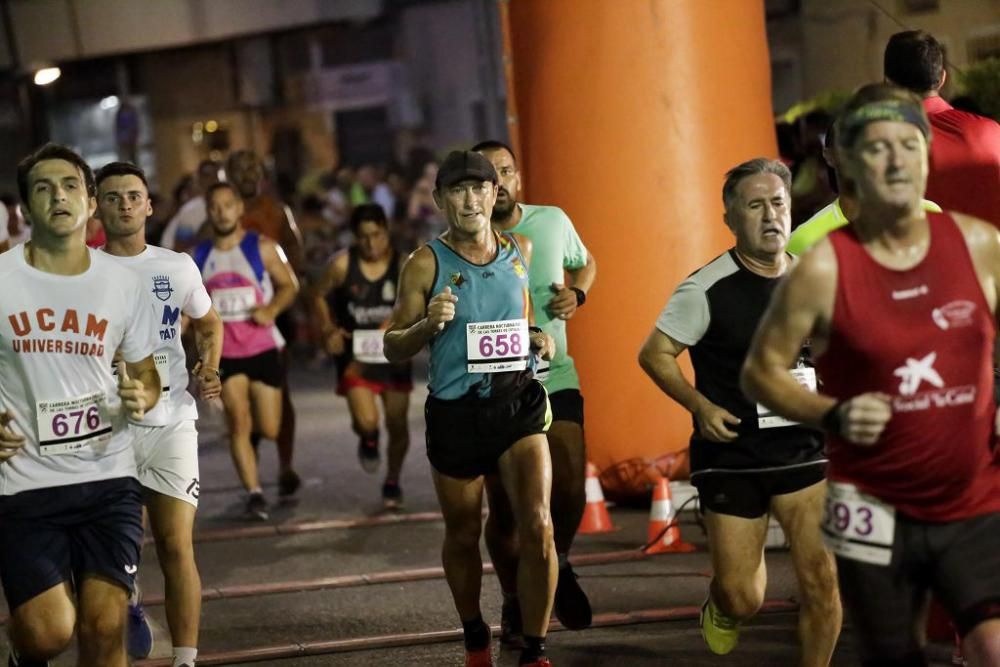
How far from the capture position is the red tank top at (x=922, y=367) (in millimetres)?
4461

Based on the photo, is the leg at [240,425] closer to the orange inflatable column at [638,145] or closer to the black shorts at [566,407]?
the orange inflatable column at [638,145]

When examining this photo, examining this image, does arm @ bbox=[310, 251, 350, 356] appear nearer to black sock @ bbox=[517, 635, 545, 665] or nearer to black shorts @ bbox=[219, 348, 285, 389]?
black shorts @ bbox=[219, 348, 285, 389]

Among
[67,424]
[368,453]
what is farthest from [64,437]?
[368,453]

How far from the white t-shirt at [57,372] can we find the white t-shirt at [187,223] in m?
8.55

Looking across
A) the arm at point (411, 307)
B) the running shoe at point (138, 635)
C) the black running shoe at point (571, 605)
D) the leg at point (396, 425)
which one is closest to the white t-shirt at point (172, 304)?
the arm at point (411, 307)

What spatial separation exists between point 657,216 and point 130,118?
1367 centimetres

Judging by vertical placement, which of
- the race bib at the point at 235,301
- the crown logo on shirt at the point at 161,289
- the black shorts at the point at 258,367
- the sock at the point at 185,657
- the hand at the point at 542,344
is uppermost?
the crown logo on shirt at the point at 161,289

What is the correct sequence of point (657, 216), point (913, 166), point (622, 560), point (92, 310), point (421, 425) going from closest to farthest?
1. point (913, 166)
2. point (92, 310)
3. point (622, 560)
4. point (657, 216)
5. point (421, 425)

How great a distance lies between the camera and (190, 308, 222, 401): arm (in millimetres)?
7348

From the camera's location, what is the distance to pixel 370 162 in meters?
33.6

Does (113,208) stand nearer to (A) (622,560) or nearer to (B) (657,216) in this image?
(A) (622,560)

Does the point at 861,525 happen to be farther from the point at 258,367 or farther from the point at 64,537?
the point at 258,367

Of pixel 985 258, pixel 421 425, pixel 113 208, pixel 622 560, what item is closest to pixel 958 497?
pixel 985 258

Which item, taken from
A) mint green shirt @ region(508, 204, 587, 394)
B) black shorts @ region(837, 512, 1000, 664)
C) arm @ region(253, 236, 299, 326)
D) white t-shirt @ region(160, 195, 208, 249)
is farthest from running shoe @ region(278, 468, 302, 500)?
black shorts @ region(837, 512, 1000, 664)
